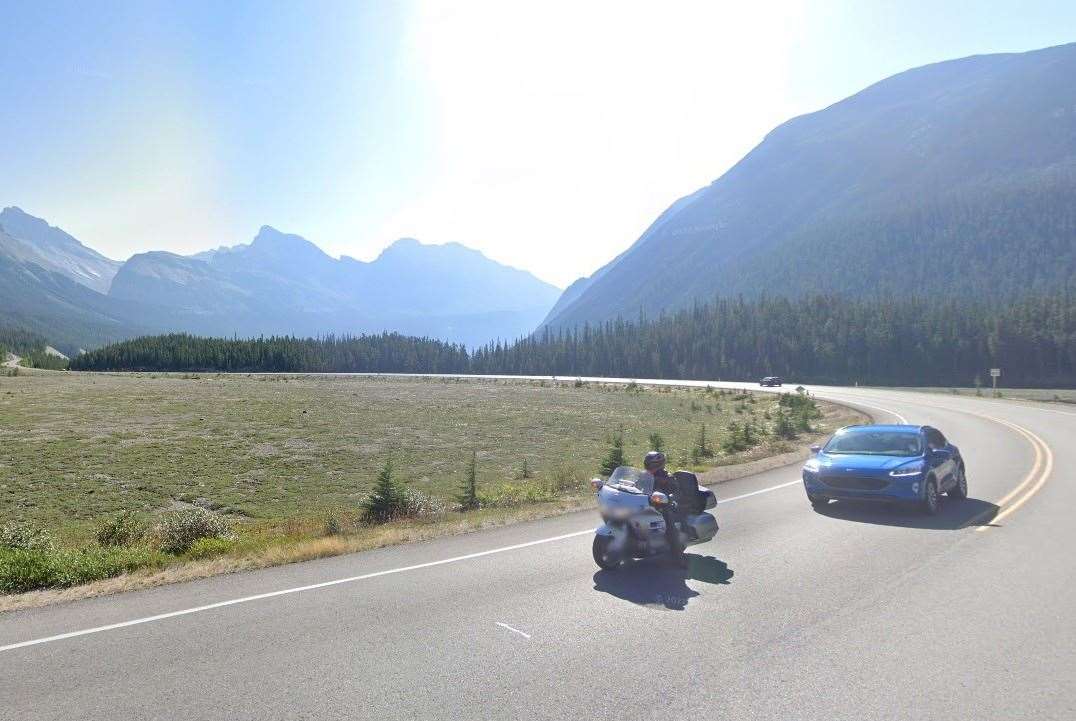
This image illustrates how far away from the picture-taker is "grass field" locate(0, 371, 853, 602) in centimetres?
1855

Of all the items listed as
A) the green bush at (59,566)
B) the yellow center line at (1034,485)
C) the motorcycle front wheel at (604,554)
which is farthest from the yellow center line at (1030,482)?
the green bush at (59,566)

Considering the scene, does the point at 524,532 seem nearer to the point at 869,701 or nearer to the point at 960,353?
the point at 869,701

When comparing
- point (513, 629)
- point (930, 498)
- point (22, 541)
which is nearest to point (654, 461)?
→ point (513, 629)

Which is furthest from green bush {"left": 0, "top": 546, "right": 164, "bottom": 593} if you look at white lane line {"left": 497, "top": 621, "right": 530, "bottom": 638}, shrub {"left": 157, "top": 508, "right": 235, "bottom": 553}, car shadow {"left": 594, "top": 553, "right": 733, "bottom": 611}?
car shadow {"left": 594, "top": 553, "right": 733, "bottom": 611}

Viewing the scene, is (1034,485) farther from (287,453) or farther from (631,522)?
(287,453)

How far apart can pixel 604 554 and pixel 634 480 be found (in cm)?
112

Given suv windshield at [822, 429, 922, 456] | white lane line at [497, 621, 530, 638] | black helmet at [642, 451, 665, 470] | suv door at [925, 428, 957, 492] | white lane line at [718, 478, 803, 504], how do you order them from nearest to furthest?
white lane line at [497, 621, 530, 638] < black helmet at [642, 451, 665, 470] < suv door at [925, 428, 957, 492] < suv windshield at [822, 429, 922, 456] < white lane line at [718, 478, 803, 504]

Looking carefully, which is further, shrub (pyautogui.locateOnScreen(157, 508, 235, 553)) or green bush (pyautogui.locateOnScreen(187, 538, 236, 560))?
shrub (pyautogui.locateOnScreen(157, 508, 235, 553))

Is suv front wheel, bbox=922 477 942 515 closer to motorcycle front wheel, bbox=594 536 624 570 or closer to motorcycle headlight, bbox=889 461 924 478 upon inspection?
motorcycle headlight, bbox=889 461 924 478

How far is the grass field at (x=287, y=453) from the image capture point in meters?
18.5

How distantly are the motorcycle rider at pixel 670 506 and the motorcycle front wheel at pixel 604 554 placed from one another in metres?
0.84

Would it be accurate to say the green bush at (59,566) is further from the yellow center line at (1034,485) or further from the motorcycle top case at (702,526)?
the yellow center line at (1034,485)

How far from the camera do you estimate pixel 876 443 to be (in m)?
14.6

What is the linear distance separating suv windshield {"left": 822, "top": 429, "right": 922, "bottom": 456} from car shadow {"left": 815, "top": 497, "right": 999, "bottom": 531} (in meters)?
1.18
